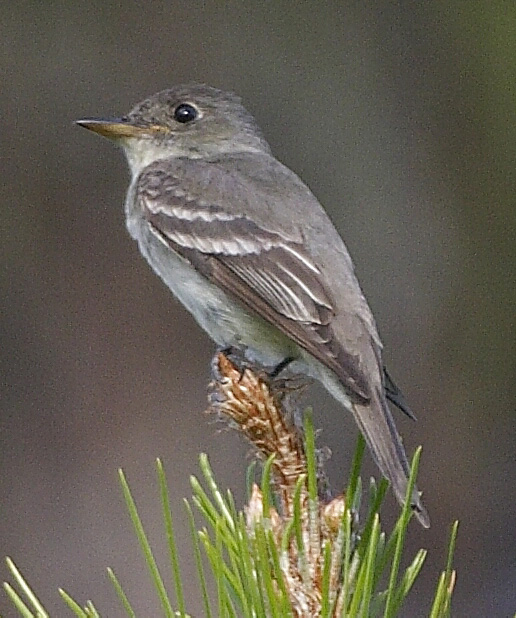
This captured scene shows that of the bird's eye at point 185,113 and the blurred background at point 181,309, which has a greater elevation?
the bird's eye at point 185,113

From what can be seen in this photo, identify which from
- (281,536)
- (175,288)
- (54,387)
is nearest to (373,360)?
(175,288)

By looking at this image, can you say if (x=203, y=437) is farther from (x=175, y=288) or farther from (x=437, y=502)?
(x=175, y=288)

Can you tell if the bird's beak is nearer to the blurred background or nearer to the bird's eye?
the bird's eye

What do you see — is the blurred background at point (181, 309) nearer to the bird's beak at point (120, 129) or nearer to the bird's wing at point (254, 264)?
the bird's beak at point (120, 129)

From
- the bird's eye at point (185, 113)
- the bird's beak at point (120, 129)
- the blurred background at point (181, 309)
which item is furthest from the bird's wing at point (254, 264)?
the blurred background at point (181, 309)

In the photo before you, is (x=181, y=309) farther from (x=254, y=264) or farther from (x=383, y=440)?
(x=383, y=440)

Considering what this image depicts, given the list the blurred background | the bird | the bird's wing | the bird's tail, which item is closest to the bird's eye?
the bird
